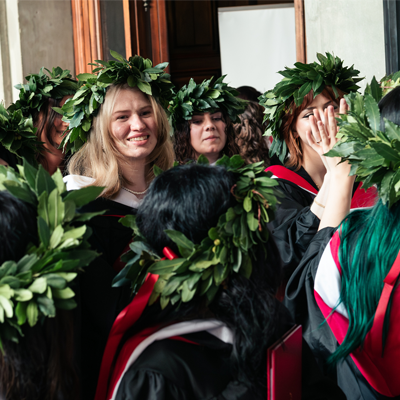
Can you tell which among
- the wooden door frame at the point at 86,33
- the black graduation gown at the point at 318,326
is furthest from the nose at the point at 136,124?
the wooden door frame at the point at 86,33

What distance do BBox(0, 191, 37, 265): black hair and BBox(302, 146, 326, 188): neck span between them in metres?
1.76

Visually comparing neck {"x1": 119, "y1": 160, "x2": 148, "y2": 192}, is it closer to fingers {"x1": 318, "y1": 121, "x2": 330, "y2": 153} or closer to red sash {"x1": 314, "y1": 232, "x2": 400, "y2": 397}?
fingers {"x1": 318, "y1": 121, "x2": 330, "y2": 153}

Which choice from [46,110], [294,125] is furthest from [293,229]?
[46,110]

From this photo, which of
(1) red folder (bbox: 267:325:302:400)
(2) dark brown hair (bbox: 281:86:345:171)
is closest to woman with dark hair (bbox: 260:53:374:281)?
(2) dark brown hair (bbox: 281:86:345:171)

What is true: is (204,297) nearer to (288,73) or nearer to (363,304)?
(363,304)

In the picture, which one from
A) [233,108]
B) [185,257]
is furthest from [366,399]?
[233,108]

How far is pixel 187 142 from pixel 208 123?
196mm

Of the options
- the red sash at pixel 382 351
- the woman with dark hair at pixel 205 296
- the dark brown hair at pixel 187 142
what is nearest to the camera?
the woman with dark hair at pixel 205 296

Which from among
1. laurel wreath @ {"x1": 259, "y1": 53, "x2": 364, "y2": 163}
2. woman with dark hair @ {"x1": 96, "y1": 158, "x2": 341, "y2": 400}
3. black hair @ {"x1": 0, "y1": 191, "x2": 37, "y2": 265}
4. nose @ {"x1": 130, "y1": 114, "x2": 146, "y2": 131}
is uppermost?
laurel wreath @ {"x1": 259, "y1": 53, "x2": 364, "y2": 163}

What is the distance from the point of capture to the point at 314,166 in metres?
2.60

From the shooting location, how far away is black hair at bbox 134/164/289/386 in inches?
45.8

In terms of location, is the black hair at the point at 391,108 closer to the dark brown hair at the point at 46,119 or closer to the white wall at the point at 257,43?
the dark brown hair at the point at 46,119

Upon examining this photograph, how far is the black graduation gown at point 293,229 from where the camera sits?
6.88 ft

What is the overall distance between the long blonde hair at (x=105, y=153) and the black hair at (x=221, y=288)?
97 centimetres
